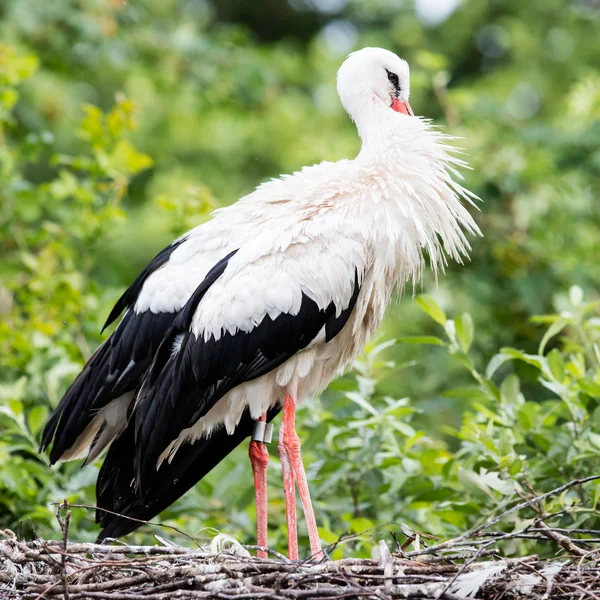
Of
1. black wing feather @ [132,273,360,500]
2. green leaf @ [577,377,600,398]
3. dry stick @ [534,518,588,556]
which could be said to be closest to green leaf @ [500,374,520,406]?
green leaf @ [577,377,600,398]

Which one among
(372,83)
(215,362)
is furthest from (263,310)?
(372,83)

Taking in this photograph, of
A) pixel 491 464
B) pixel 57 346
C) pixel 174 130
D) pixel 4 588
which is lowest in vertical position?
pixel 4 588

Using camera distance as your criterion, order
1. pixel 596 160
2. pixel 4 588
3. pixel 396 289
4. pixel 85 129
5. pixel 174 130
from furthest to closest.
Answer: pixel 174 130, pixel 596 160, pixel 85 129, pixel 396 289, pixel 4 588

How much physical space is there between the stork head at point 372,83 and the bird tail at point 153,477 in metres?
1.63

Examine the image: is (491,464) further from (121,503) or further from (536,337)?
(536,337)

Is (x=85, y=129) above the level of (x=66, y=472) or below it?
above

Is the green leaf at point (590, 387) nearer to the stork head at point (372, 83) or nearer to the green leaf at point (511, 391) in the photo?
the green leaf at point (511, 391)

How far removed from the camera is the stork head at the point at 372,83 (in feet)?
17.6

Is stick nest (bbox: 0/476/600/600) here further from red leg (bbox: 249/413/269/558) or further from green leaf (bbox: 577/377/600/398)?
red leg (bbox: 249/413/269/558)

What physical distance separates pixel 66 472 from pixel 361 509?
5.56 feet

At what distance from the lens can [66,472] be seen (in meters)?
6.10

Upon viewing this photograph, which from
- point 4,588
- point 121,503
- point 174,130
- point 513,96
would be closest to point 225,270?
point 121,503

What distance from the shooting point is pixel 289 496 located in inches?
199

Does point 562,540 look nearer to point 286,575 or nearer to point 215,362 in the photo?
point 286,575
